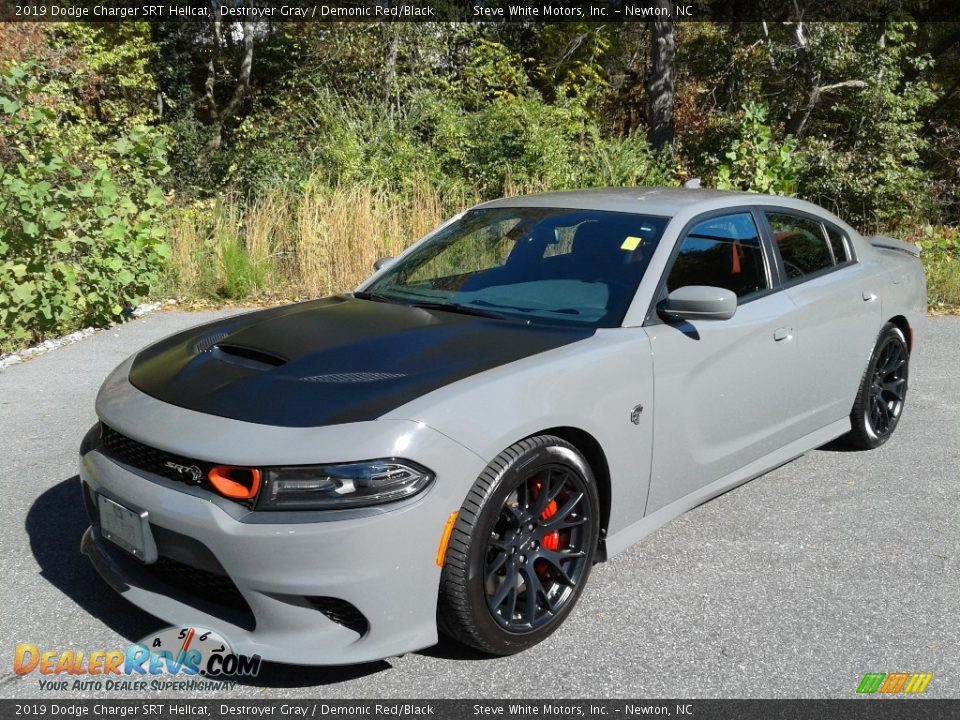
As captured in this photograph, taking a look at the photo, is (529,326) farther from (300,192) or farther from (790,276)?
(300,192)

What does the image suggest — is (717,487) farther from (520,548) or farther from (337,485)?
(337,485)

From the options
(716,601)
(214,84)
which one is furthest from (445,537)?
(214,84)

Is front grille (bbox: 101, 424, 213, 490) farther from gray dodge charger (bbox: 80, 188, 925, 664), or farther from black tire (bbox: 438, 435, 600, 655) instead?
black tire (bbox: 438, 435, 600, 655)

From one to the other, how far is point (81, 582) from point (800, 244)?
143 inches

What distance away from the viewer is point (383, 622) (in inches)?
111

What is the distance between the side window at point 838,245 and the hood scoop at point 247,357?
10.1 ft

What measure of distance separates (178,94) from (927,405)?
68.6 feet

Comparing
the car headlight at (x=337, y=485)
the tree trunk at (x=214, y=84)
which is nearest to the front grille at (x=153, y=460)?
the car headlight at (x=337, y=485)

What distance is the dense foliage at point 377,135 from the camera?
8266mm

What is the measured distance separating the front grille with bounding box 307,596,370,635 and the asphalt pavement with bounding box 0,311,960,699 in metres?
0.30

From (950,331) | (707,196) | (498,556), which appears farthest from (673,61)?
(498,556)

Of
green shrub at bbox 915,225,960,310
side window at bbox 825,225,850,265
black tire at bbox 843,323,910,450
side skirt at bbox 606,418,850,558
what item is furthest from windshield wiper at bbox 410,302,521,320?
green shrub at bbox 915,225,960,310

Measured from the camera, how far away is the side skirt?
3.62m

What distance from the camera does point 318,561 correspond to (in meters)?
2.73
